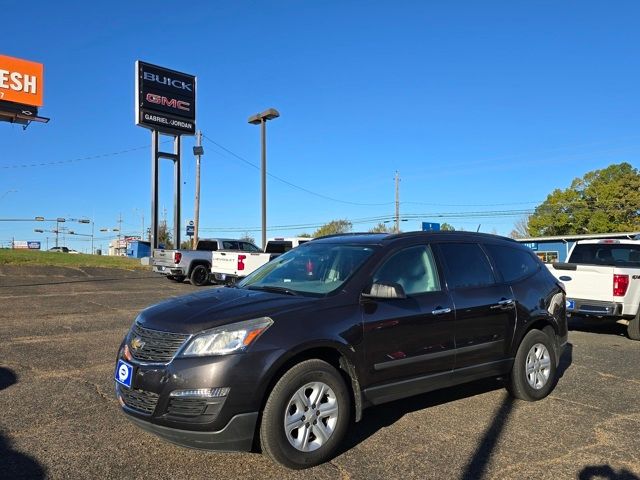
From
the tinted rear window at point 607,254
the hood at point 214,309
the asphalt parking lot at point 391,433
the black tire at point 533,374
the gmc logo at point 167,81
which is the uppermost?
the gmc logo at point 167,81

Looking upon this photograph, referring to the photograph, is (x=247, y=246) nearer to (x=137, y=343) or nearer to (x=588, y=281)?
(x=588, y=281)

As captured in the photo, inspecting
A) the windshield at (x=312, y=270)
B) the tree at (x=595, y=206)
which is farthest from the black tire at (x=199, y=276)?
the tree at (x=595, y=206)

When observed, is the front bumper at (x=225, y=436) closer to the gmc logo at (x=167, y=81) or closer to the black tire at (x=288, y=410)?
the black tire at (x=288, y=410)

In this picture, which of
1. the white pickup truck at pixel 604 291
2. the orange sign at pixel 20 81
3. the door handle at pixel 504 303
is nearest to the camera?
the door handle at pixel 504 303

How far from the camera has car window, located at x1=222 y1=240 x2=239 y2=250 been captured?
22.9 metres

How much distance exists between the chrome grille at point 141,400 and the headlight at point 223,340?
0.39 metres

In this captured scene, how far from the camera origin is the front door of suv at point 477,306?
5.12m

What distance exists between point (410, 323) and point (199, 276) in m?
17.5

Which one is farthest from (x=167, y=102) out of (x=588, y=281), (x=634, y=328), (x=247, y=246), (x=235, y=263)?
(x=634, y=328)

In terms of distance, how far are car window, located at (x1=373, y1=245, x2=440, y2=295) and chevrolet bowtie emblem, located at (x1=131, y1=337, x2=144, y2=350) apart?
76.6 inches

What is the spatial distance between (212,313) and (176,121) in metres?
29.8

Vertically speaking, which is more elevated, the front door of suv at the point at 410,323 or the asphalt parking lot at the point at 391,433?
the front door of suv at the point at 410,323

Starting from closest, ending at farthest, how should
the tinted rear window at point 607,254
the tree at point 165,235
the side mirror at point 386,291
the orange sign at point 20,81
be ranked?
the side mirror at point 386,291 → the tinted rear window at point 607,254 → the orange sign at point 20,81 → the tree at point 165,235

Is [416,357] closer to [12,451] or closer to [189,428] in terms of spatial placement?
[189,428]
